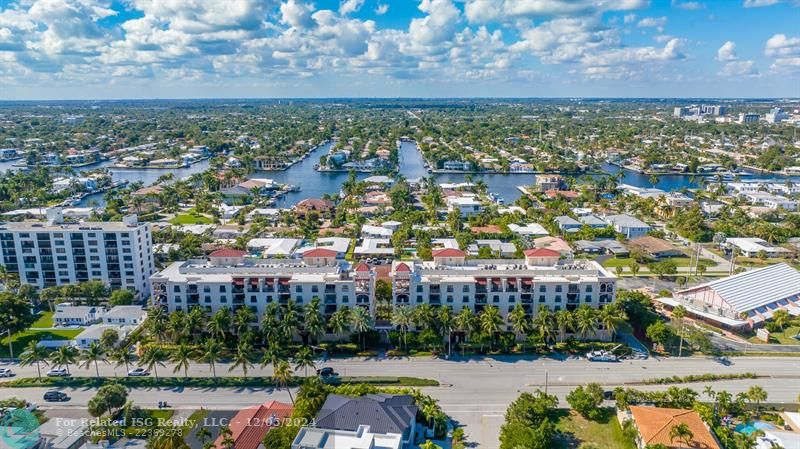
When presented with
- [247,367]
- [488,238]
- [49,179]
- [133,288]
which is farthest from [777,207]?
[49,179]

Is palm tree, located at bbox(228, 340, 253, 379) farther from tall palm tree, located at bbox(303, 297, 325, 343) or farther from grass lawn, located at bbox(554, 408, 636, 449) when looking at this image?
grass lawn, located at bbox(554, 408, 636, 449)

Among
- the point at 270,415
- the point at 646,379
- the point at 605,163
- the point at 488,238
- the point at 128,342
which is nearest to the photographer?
the point at 270,415

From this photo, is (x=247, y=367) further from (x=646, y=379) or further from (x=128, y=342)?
(x=646, y=379)

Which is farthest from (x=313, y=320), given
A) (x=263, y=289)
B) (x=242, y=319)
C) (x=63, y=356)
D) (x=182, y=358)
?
(x=63, y=356)

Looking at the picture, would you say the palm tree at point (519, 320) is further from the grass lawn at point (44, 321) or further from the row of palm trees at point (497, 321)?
the grass lawn at point (44, 321)

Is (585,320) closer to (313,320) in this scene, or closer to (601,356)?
(601,356)

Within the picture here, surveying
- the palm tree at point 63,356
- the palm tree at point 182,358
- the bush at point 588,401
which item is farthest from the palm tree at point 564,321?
the palm tree at point 63,356
